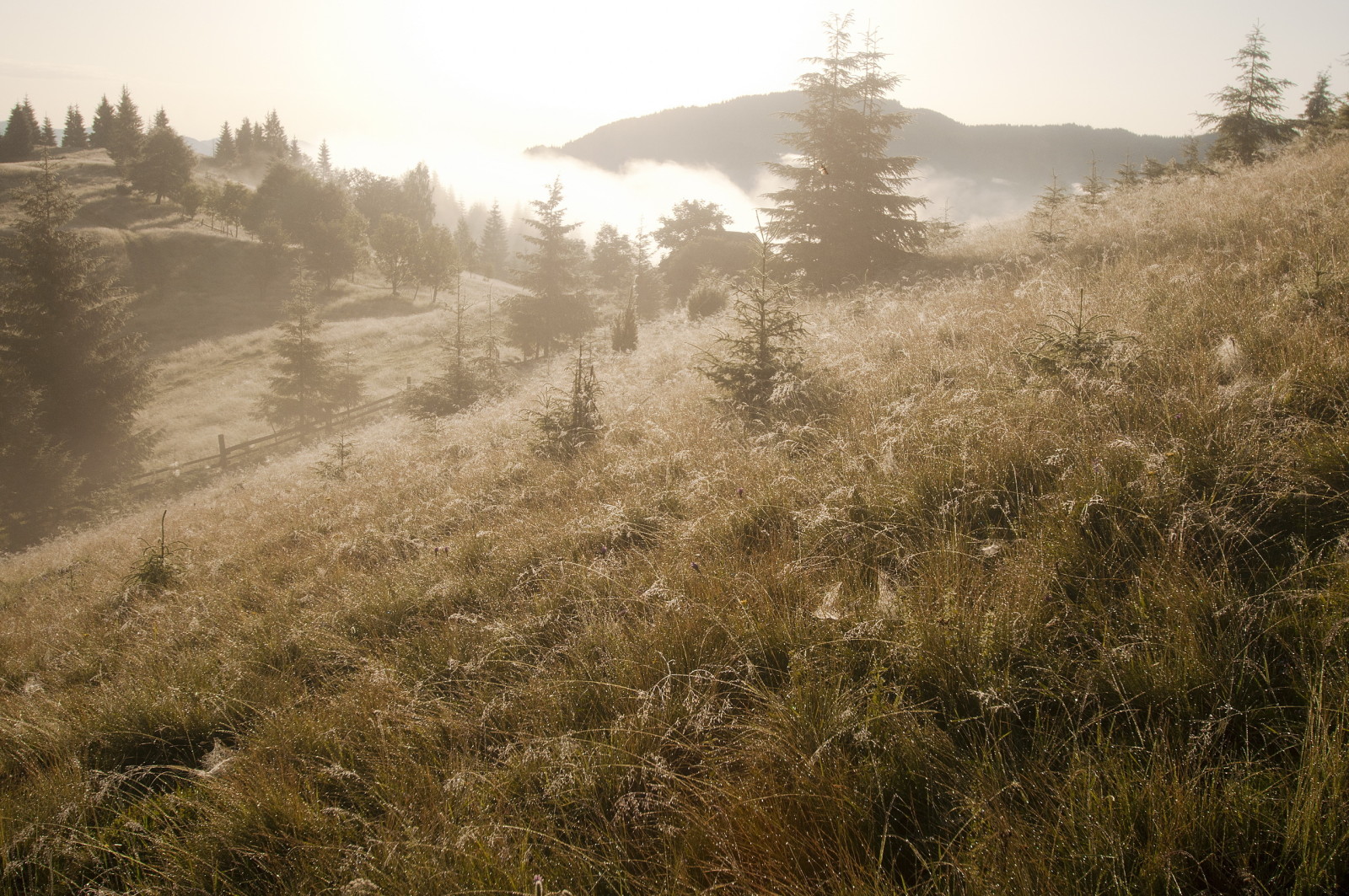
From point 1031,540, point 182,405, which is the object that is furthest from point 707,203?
point 1031,540

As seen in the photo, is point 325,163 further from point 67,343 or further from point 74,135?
point 67,343

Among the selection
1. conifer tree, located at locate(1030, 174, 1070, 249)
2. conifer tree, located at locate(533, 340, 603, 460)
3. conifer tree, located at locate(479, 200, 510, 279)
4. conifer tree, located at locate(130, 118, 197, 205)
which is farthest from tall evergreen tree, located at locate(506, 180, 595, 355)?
conifer tree, located at locate(479, 200, 510, 279)

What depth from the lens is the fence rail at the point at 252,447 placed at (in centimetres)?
2742

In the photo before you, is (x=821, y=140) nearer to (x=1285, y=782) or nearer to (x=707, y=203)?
(x=1285, y=782)

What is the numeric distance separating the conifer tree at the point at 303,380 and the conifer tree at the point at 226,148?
90.9 meters

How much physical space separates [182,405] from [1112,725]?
150ft

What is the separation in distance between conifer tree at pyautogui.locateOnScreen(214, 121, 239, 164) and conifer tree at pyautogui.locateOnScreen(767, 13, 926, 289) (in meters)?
120

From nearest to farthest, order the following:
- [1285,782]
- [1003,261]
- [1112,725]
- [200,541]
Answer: [1285,782] < [1112,725] < [200,541] < [1003,261]

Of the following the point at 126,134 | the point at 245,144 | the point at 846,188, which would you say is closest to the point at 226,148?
the point at 245,144

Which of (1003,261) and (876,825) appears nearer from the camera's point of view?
(876,825)

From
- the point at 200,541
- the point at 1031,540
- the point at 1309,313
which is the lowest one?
the point at 200,541

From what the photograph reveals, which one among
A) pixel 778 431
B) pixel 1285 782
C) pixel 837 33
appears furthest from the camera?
pixel 837 33

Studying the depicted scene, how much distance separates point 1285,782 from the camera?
147 centimetres

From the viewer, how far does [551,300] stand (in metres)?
33.9
